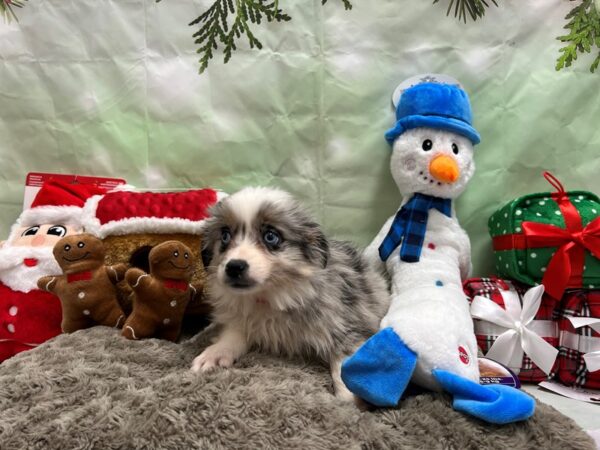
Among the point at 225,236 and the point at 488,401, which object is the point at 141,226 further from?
the point at 488,401

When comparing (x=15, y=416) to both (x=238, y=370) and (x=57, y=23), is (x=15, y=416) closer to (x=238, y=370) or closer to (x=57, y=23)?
(x=238, y=370)

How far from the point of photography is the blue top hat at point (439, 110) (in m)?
1.69

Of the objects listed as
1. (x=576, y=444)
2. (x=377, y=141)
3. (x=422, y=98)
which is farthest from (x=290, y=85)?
(x=576, y=444)

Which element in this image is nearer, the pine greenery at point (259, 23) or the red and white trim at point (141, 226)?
the pine greenery at point (259, 23)

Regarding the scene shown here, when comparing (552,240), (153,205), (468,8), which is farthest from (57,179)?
(552,240)

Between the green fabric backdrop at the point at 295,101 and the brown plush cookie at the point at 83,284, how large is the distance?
623 mm

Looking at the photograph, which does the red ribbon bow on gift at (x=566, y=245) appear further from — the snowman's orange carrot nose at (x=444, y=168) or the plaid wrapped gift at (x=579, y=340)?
the snowman's orange carrot nose at (x=444, y=168)

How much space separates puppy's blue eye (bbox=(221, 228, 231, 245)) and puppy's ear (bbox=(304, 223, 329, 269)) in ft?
0.85

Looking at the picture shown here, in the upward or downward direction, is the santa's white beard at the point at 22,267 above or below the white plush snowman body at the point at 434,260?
below

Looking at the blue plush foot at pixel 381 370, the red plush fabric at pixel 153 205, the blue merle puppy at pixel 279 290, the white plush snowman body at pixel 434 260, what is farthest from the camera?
the red plush fabric at pixel 153 205

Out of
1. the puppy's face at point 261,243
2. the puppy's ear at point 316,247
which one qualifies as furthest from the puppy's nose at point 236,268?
the puppy's ear at point 316,247

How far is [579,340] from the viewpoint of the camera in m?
1.50

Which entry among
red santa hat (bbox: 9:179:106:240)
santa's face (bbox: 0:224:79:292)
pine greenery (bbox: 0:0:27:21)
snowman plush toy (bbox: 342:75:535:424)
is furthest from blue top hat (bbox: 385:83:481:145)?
pine greenery (bbox: 0:0:27:21)

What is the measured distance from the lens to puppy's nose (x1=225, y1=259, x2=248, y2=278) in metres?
1.31
